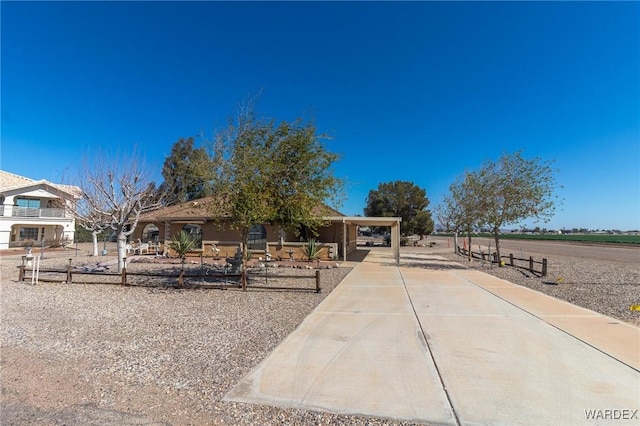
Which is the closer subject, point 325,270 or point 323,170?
point 323,170

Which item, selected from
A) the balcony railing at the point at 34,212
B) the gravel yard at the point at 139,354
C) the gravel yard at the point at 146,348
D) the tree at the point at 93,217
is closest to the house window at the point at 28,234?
the balcony railing at the point at 34,212

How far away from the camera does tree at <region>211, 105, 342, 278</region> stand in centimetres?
1029

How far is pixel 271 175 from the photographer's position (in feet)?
34.7

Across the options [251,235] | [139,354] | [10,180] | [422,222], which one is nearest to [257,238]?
[251,235]

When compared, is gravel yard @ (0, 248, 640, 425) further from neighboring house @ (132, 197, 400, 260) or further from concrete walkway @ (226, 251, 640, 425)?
neighboring house @ (132, 197, 400, 260)

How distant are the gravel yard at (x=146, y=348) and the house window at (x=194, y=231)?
10.5 m

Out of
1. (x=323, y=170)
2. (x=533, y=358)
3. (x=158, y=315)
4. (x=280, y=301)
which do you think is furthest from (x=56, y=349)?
(x=323, y=170)

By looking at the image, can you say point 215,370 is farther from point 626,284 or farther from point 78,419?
point 626,284

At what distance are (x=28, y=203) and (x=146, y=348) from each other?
114 feet

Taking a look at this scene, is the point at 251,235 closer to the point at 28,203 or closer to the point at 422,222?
the point at 28,203

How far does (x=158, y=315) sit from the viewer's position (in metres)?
7.50

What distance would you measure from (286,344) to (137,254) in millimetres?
20716

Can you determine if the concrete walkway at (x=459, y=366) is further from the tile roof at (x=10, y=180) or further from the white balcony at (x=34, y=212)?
the tile roof at (x=10, y=180)

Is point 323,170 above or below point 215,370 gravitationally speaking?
above
